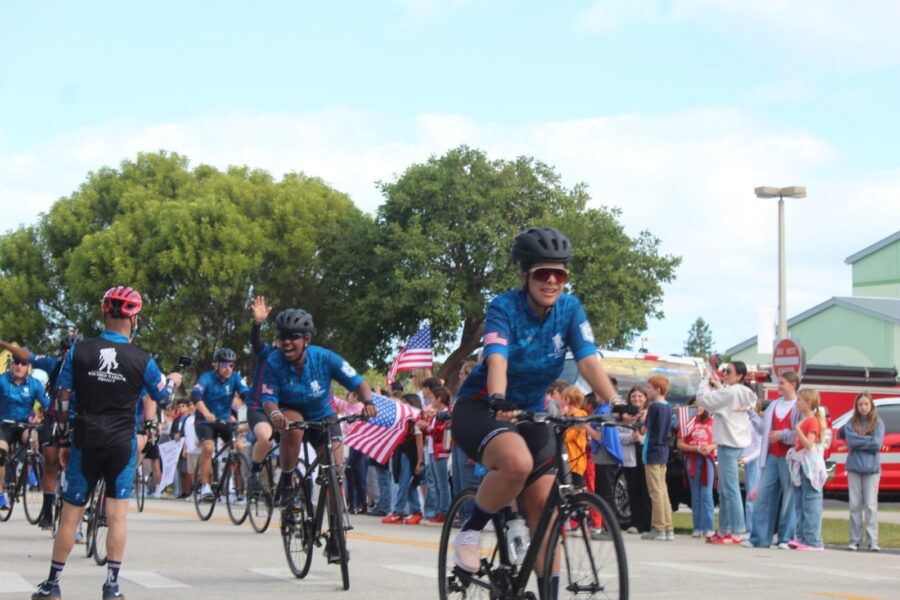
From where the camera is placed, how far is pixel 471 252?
53.7 m

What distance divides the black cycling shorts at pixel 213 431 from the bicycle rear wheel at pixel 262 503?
1.97 metres

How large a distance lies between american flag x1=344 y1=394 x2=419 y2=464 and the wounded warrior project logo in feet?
31.4

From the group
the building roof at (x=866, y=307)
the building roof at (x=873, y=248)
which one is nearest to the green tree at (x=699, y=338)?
the building roof at (x=873, y=248)

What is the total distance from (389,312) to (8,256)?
22.5 m

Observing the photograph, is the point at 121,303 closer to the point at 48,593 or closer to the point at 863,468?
the point at 48,593

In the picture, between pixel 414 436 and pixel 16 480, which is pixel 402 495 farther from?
pixel 16 480

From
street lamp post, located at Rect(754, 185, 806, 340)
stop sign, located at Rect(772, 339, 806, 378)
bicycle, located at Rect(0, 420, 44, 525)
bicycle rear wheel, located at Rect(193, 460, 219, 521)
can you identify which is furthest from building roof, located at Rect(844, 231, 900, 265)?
bicycle, located at Rect(0, 420, 44, 525)

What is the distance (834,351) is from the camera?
229 feet

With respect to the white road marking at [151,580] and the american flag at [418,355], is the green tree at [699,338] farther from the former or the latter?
the white road marking at [151,580]

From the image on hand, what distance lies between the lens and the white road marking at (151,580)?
972 cm

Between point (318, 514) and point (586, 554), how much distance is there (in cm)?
446

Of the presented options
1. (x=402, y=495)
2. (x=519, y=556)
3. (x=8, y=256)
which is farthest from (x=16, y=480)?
(x=8, y=256)

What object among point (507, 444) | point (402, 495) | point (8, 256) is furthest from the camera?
point (8, 256)

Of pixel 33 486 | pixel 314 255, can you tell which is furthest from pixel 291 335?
pixel 314 255
